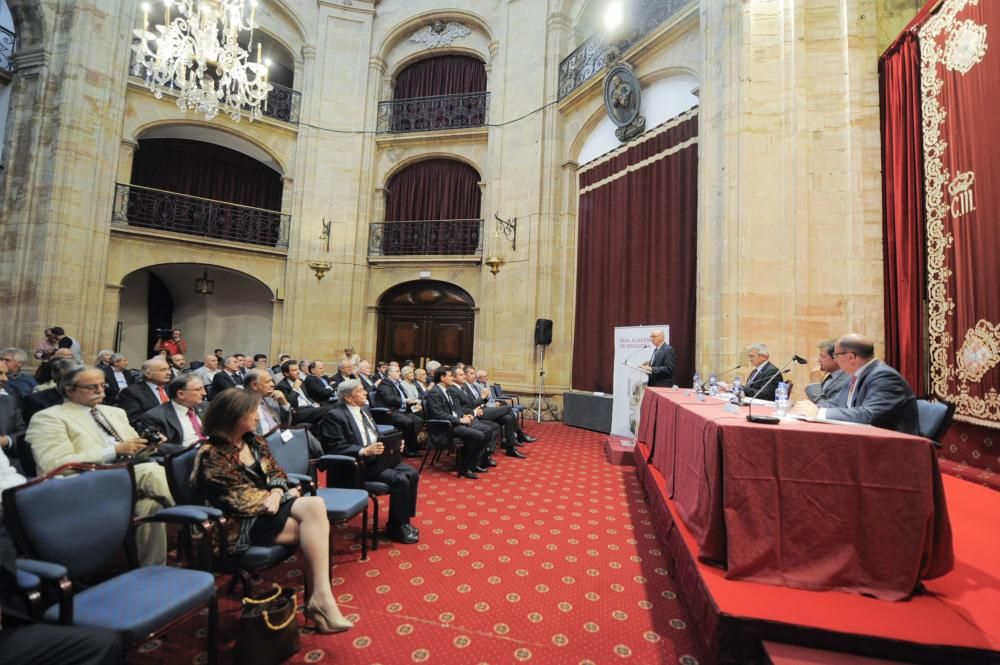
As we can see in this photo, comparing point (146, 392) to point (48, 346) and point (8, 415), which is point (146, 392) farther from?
point (48, 346)

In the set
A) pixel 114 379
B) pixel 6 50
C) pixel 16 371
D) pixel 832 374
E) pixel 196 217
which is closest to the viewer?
pixel 832 374

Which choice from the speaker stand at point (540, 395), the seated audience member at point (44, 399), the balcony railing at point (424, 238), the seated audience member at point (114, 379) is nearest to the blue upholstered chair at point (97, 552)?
the seated audience member at point (44, 399)

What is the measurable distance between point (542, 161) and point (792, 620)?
8875mm

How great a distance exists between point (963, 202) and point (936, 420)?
2199 mm

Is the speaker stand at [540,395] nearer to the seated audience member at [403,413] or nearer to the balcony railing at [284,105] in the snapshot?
the seated audience member at [403,413]

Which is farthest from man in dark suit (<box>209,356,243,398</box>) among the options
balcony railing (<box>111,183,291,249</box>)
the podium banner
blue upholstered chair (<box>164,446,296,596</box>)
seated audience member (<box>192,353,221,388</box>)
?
the podium banner

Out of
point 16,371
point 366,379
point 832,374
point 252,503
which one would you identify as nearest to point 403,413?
point 366,379

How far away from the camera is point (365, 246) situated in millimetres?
10883

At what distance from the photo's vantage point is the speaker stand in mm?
9250

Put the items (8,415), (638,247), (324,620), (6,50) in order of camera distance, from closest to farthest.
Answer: (324,620)
(8,415)
(638,247)
(6,50)

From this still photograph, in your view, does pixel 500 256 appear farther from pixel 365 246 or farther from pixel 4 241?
pixel 4 241

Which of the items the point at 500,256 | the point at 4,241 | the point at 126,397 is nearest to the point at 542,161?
the point at 500,256

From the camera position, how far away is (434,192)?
1123 cm

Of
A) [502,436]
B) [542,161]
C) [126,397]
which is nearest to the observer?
[126,397]
